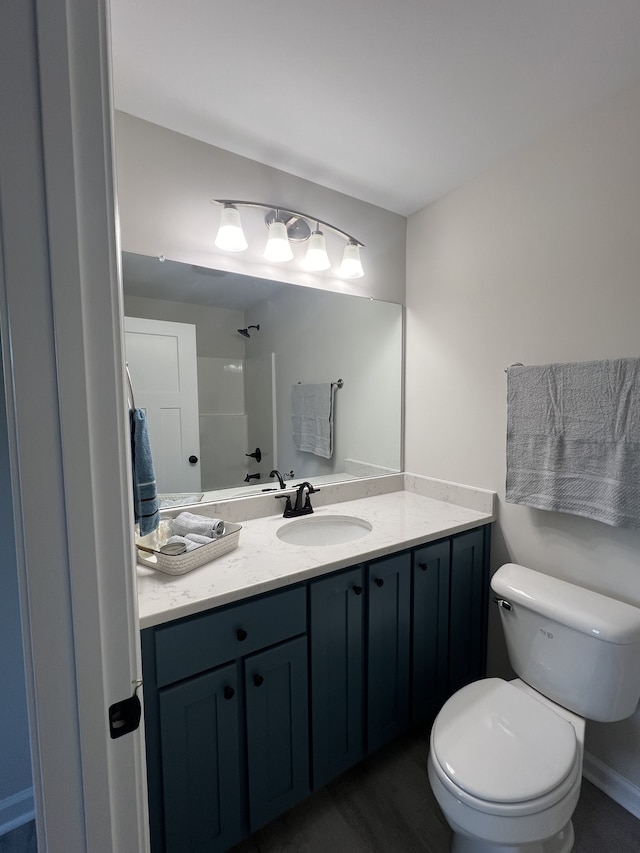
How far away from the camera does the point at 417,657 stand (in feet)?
4.73

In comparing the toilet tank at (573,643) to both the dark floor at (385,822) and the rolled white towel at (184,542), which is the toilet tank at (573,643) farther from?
the rolled white towel at (184,542)

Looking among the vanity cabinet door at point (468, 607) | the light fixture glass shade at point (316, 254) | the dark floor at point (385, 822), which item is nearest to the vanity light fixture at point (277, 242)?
the light fixture glass shade at point (316, 254)

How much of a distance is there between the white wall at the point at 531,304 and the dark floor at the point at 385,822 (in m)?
0.16

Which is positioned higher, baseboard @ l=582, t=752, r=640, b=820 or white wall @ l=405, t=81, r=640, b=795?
white wall @ l=405, t=81, r=640, b=795

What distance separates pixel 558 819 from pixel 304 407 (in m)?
1.57

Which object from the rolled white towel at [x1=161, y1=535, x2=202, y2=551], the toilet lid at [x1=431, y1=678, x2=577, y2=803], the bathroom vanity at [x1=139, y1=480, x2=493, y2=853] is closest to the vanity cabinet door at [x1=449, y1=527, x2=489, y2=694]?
the bathroom vanity at [x1=139, y1=480, x2=493, y2=853]

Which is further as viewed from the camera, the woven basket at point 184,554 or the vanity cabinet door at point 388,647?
the vanity cabinet door at point 388,647

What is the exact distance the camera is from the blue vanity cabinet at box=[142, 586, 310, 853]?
928 millimetres

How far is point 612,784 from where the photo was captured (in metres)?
1.29

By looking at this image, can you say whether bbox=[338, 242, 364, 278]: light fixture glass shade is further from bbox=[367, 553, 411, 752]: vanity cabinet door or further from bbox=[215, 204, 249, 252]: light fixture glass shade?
bbox=[367, 553, 411, 752]: vanity cabinet door

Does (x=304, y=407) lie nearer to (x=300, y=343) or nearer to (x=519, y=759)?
(x=300, y=343)

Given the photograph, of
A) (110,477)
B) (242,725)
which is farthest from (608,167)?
(242,725)

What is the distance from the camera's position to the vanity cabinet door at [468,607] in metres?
1.54

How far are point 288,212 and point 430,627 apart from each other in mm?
1809
